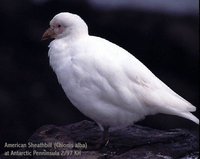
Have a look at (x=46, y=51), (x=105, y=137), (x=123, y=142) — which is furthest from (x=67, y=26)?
(x=46, y=51)

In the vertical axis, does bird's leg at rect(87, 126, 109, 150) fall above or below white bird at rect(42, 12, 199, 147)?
below

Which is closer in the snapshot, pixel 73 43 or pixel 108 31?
pixel 73 43

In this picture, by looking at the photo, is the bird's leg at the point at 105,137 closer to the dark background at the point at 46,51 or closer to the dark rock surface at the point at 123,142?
the dark rock surface at the point at 123,142

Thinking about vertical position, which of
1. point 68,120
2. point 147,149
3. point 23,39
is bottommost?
point 147,149

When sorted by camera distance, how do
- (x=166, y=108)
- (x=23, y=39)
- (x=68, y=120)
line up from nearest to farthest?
(x=166, y=108) → (x=68, y=120) → (x=23, y=39)

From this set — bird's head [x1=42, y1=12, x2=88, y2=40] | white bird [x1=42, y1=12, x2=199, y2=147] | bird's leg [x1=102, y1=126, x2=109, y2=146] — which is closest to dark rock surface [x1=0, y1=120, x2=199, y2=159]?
bird's leg [x1=102, y1=126, x2=109, y2=146]

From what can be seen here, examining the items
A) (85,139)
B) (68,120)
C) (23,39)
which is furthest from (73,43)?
(23,39)

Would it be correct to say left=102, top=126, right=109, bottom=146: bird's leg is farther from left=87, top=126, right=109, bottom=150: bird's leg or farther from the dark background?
the dark background

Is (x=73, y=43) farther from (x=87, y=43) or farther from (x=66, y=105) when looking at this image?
(x=66, y=105)

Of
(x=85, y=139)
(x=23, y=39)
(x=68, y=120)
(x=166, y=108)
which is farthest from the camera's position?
(x=23, y=39)
